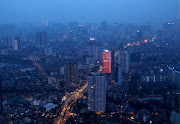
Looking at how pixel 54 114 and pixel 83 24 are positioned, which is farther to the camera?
pixel 83 24

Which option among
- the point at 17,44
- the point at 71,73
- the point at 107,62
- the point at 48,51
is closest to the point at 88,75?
the point at 71,73

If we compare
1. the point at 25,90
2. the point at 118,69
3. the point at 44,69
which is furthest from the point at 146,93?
the point at 44,69

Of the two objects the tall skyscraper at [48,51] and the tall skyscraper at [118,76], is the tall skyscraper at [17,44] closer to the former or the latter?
the tall skyscraper at [48,51]

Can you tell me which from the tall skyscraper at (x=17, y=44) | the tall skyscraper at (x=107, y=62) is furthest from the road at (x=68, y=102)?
the tall skyscraper at (x=17, y=44)

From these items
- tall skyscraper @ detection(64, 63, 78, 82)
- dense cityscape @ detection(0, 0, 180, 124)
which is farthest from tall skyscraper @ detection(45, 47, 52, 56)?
tall skyscraper @ detection(64, 63, 78, 82)

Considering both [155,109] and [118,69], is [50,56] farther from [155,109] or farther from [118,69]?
[155,109]

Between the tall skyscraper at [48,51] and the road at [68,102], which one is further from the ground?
the tall skyscraper at [48,51]
